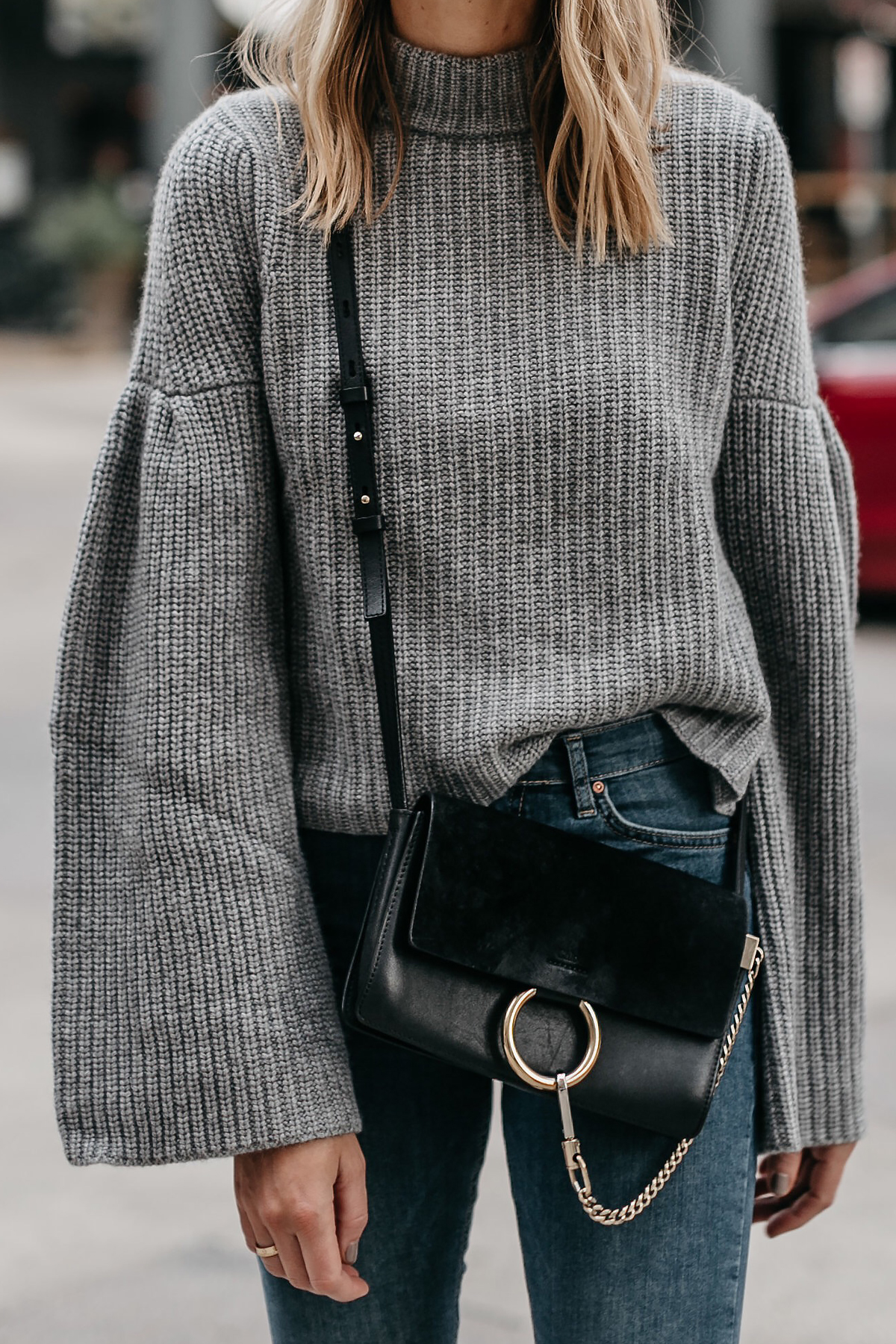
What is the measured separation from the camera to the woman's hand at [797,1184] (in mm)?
1605

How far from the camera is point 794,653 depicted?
154 centimetres

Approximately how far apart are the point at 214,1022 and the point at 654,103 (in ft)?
2.94

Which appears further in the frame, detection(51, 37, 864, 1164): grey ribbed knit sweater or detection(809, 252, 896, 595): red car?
detection(809, 252, 896, 595): red car

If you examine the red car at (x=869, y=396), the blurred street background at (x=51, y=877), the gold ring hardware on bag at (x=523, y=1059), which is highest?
the gold ring hardware on bag at (x=523, y=1059)

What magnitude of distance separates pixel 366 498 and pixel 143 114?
89.0 ft

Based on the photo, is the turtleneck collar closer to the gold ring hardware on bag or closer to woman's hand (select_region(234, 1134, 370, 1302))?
the gold ring hardware on bag

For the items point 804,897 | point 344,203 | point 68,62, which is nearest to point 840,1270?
point 804,897

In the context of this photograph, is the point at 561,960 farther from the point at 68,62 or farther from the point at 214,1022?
the point at 68,62

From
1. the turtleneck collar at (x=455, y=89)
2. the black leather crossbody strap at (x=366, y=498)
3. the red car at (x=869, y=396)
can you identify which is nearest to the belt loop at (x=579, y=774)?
the black leather crossbody strap at (x=366, y=498)

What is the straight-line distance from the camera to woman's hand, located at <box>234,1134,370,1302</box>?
1330mm

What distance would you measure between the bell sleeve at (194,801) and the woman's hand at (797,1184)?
484 millimetres

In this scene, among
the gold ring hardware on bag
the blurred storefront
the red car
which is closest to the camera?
the gold ring hardware on bag

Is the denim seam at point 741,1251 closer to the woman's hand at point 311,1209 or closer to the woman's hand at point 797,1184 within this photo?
the woman's hand at point 797,1184

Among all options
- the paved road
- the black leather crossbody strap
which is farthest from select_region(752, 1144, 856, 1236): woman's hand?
the paved road
